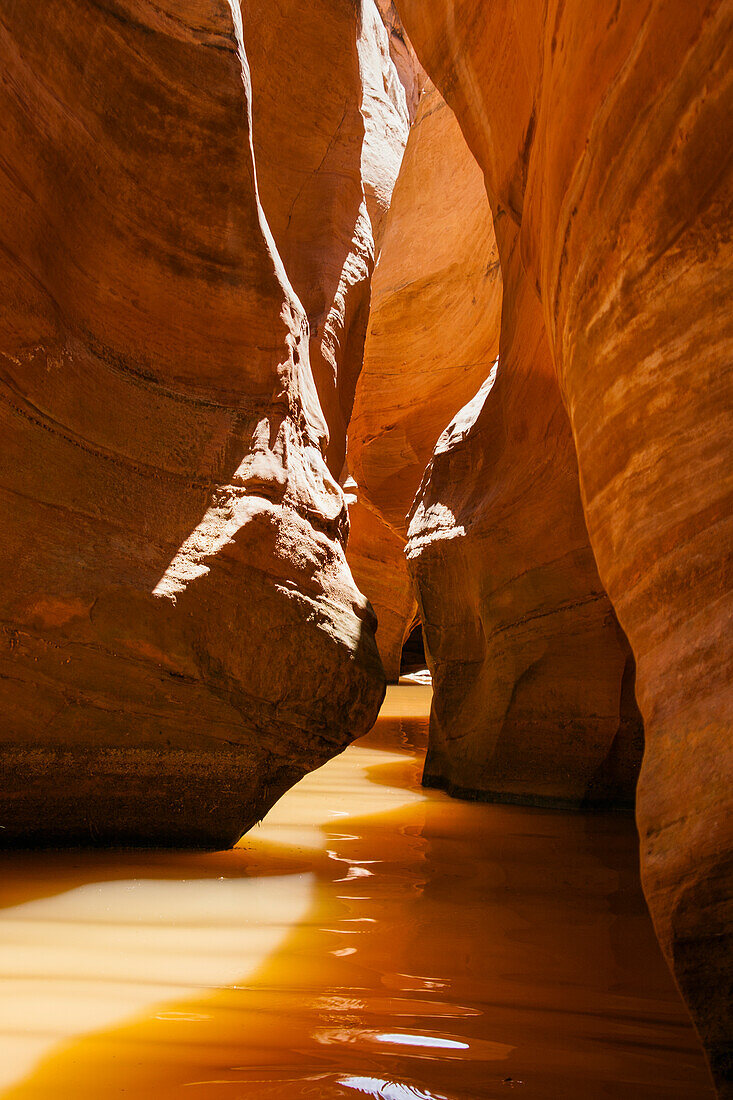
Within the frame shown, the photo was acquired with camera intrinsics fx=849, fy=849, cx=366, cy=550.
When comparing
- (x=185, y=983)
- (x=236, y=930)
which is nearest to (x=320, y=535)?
(x=236, y=930)

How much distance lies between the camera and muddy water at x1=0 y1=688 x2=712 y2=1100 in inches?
64.8

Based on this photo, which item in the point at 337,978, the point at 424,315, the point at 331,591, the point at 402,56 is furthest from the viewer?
the point at 402,56

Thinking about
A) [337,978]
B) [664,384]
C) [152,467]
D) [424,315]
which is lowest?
[337,978]

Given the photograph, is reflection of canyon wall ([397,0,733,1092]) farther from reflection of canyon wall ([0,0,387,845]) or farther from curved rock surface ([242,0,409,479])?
curved rock surface ([242,0,409,479])

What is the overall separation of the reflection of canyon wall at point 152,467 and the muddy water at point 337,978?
16.8 inches

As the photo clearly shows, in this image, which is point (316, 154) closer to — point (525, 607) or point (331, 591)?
point (525, 607)

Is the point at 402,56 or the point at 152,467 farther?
the point at 402,56

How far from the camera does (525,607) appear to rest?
209 inches

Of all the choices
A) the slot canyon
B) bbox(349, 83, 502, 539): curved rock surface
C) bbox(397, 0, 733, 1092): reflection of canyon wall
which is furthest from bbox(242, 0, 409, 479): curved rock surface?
bbox(397, 0, 733, 1092): reflection of canyon wall

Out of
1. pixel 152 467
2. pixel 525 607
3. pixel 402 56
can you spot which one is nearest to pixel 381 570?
pixel 525 607

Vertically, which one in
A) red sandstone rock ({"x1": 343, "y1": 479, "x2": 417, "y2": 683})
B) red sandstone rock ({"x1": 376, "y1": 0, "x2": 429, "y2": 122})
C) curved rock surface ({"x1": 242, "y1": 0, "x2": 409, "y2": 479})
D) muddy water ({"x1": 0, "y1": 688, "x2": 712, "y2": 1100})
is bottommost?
muddy water ({"x1": 0, "y1": 688, "x2": 712, "y2": 1100})

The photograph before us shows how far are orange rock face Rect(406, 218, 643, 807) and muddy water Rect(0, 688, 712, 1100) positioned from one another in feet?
4.64

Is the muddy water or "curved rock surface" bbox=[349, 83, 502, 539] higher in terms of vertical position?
"curved rock surface" bbox=[349, 83, 502, 539]

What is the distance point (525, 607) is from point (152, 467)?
2626 mm
